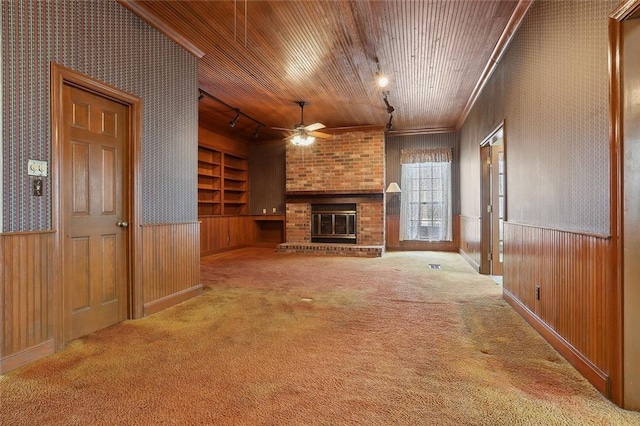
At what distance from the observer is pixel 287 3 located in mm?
2746

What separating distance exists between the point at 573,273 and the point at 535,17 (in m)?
2.01

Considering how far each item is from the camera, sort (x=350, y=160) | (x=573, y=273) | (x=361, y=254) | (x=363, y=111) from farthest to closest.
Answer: (x=350, y=160), (x=361, y=254), (x=363, y=111), (x=573, y=273)

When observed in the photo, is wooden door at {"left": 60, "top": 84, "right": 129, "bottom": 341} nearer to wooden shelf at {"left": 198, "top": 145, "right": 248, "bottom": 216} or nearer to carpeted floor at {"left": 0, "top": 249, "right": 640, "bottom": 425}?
carpeted floor at {"left": 0, "top": 249, "right": 640, "bottom": 425}

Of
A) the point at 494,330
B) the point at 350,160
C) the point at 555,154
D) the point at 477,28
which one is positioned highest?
the point at 477,28

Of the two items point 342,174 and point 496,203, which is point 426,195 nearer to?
point 342,174

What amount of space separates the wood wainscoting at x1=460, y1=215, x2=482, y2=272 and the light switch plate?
15.8 feet

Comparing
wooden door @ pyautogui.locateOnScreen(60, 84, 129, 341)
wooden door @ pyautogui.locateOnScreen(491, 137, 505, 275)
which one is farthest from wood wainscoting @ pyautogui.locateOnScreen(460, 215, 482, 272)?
wooden door @ pyautogui.locateOnScreen(60, 84, 129, 341)

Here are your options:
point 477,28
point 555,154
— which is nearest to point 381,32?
point 477,28

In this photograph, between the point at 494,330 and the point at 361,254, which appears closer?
the point at 494,330

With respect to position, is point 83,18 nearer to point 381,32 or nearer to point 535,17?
point 381,32

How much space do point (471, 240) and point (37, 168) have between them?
557 centimetres

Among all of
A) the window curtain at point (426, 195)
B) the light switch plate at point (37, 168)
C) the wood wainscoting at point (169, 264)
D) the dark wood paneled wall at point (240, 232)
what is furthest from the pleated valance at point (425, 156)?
the light switch plate at point (37, 168)

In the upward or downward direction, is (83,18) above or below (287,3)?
below

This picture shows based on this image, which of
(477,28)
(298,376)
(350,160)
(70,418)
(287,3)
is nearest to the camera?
(70,418)
